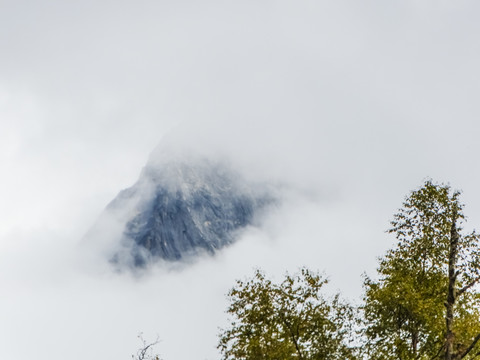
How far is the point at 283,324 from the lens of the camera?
32844mm

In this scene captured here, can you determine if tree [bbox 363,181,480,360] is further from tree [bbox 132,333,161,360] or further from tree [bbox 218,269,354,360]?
tree [bbox 132,333,161,360]

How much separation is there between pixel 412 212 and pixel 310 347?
1059cm

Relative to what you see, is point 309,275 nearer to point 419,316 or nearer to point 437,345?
point 419,316

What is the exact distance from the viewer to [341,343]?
34125 mm

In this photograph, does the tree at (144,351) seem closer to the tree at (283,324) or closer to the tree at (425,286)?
the tree at (283,324)

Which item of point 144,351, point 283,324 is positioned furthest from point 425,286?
point 144,351

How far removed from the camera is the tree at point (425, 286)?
96.0 ft

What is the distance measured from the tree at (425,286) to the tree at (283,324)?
321cm

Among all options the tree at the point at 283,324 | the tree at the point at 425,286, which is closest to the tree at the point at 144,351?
the tree at the point at 283,324

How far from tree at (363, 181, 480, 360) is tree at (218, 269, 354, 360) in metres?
3.21

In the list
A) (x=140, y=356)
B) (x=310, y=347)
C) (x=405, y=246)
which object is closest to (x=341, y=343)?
(x=310, y=347)

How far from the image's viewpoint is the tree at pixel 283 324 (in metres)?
32.2

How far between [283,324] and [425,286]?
8931mm

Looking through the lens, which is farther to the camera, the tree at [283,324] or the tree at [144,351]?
the tree at [283,324]
